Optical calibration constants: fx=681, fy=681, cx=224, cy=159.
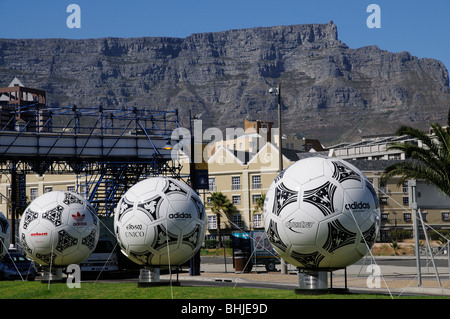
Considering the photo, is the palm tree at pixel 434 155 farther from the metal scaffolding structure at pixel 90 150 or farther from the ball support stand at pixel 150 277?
the metal scaffolding structure at pixel 90 150

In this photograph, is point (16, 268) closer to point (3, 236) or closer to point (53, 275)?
point (3, 236)

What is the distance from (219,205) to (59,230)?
59.1m

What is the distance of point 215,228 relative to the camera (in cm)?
8862

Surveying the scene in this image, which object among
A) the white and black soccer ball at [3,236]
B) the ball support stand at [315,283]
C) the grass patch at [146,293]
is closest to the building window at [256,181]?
the white and black soccer ball at [3,236]

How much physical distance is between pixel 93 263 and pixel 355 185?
2104cm

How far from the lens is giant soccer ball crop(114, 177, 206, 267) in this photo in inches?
815

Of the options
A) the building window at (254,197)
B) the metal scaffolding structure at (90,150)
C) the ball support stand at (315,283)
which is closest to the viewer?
the ball support stand at (315,283)

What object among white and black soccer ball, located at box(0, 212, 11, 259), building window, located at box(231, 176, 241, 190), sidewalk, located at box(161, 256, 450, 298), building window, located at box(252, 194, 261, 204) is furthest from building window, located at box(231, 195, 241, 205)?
white and black soccer ball, located at box(0, 212, 11, 259)

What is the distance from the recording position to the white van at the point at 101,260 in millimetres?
34438

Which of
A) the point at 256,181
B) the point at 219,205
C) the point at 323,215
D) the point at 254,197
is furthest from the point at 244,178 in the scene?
the point at 323,215

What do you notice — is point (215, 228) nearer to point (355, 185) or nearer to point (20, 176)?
point (20, 176)

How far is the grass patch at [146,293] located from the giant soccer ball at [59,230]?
1.12 m

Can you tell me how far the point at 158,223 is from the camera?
20641mm
